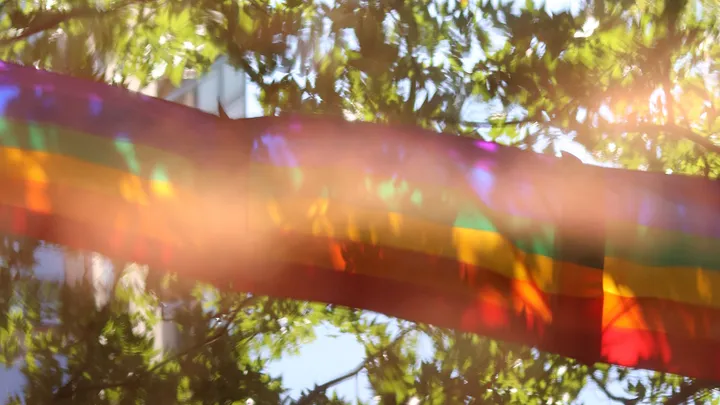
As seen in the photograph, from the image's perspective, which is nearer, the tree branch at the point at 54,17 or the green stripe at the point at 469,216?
the green stripe at the point at 469,216

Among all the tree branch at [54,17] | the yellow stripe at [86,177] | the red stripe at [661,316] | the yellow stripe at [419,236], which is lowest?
the red stripe at [661,316]

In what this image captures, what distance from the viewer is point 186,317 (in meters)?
1.99

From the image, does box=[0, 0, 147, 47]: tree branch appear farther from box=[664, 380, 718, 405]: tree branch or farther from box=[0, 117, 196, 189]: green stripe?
box=[664, 380, 718, 405]: tree branch

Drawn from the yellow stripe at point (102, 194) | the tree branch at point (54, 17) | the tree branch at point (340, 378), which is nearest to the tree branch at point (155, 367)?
the tree branch at point (340, 378)

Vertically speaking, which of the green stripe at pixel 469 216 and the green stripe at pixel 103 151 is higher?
the green stripe at pixel 103 151

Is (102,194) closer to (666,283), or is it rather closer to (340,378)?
(340,378)

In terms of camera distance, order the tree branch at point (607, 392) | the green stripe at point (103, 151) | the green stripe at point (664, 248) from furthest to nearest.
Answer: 1. the tree branch at point (607, 392)
2. the green stripe at point (103, 151)
3. the green stripe at point (664, 248)

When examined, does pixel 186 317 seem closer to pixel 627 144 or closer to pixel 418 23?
pixel 418 23

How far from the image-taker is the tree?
186 centimetres

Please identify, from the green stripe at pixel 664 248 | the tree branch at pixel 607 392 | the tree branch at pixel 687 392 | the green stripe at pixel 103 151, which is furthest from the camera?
the tree branch at pixel 607 392

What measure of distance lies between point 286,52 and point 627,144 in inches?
44.2

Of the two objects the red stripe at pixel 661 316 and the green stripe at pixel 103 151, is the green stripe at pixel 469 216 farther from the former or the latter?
the green stripe at pixel 103 151

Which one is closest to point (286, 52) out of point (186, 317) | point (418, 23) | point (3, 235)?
point (418, 23)

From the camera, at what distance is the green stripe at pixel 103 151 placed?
5.24 ft
